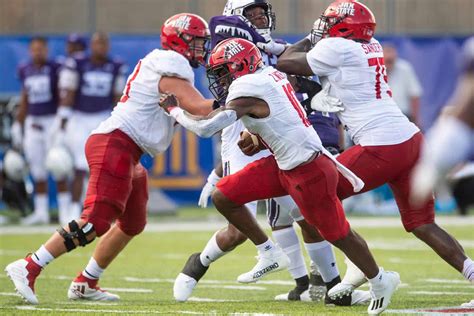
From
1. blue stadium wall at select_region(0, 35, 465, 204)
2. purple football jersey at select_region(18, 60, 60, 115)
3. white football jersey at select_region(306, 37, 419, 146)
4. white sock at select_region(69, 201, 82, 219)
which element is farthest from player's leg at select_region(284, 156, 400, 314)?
blue stadium wall at select_region(0, 35, 465, 204)

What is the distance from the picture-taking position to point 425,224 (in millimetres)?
7328

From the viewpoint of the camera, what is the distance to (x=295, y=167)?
6.89 meters

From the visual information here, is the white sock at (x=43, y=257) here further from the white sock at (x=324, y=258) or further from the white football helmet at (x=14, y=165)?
the white football helmet at (x=14, y=165)

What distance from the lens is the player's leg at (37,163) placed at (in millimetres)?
14375

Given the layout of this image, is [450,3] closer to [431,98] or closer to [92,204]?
[431,98]

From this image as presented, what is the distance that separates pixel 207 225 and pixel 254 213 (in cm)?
616

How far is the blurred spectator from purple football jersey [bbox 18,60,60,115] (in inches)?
161

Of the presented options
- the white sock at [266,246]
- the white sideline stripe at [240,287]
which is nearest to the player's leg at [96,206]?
the white sock at [266,246]

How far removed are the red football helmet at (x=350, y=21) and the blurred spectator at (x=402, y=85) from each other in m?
6.75

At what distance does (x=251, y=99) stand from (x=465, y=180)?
3138 mm

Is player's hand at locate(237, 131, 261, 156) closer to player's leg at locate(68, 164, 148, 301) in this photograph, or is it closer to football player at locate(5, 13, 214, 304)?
football player at locate(5, 13, 214, 304)

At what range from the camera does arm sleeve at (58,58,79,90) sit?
45.9ft

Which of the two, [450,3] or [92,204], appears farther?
[450,3]

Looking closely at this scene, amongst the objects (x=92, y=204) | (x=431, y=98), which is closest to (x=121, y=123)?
(x=92, y=204)
